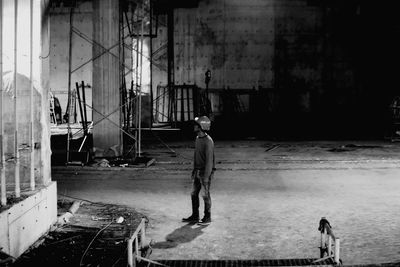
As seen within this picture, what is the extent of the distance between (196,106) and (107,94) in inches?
498

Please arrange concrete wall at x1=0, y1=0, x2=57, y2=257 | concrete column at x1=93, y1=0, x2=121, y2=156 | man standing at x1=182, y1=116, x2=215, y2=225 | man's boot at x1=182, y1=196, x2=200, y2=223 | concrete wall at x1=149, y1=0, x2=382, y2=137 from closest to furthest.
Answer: concrete wall at x1=0, y1=0, x2=57, y2=257 < man standing at x1=182, y1=116, x2=215, y2=225 < man's boot at x1=182, y1=196, x2=200, y2=223 < concrete column at x1=93, y1=0, x2=121, y2=156 < concrete wall at x1=149, y1=0, x2=382, y2=137

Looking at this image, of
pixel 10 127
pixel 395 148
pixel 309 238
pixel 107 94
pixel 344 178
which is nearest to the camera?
pixel 10 127

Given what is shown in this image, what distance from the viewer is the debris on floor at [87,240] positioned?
253 inches

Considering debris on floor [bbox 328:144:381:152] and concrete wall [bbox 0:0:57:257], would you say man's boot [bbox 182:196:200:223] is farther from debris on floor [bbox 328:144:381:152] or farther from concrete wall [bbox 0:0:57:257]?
debris on floor [bbox 328:144:381:152]

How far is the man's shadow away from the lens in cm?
729

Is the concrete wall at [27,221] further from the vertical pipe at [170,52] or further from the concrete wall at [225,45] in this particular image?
the concrete wall at [225,45]

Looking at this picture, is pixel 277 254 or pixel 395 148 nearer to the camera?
pixel 277 254

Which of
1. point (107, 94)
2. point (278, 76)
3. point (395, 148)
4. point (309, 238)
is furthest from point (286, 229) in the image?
point (278, 76)

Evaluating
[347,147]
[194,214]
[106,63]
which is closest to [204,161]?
[194,214]

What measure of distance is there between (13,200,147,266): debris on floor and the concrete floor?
0.51 m

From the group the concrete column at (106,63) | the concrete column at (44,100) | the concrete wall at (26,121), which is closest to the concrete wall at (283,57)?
the concrete column at (106,63)

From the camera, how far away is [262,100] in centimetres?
2847

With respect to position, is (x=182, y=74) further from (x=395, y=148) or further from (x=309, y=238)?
(x=309, y=238)

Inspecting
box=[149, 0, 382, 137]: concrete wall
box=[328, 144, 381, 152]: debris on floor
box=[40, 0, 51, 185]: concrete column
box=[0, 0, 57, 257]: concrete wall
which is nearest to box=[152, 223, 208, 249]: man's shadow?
box=[0, 0, 57, 257]: concrete wall
